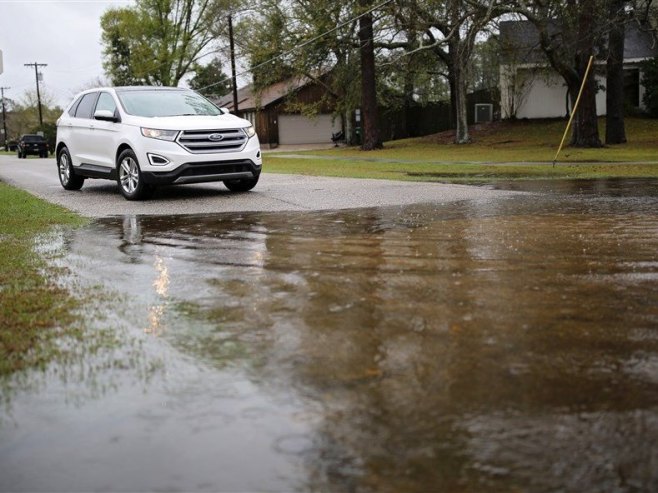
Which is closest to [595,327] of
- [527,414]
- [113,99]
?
[527,414]

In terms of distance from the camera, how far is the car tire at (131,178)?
13.9 meters

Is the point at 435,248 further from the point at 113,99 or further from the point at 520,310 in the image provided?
the point at 113,99

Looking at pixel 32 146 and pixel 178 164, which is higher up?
pixel 32 146

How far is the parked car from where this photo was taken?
5453 centimetres

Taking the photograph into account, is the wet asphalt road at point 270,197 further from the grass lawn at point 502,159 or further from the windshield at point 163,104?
the grass lawn at point 502,159

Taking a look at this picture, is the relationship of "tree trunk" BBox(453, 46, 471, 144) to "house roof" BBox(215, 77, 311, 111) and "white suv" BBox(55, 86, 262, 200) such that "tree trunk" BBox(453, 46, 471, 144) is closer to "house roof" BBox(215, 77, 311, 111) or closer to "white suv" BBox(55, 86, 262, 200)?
"house roof" BBox(215, 77, 311, 111)

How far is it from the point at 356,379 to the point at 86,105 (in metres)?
13.0

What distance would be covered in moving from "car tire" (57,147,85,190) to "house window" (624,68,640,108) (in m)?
34.0

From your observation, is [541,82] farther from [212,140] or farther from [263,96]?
[212,140]

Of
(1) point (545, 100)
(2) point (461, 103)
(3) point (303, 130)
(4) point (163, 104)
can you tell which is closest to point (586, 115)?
(2) point (461, 103)

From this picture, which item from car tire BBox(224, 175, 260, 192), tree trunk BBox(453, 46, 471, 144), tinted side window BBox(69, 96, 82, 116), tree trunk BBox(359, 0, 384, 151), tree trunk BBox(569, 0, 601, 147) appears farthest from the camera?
tree trunk BBox(453, 46, 471, 144)

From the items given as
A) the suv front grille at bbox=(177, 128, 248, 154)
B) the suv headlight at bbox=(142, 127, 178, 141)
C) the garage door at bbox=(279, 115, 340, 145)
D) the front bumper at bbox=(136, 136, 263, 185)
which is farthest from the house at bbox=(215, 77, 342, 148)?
Result: the suv headlight at bbox=(142, 127, 178, 141)

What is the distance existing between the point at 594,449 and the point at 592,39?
27.3 m

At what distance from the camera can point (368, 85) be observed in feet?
131
